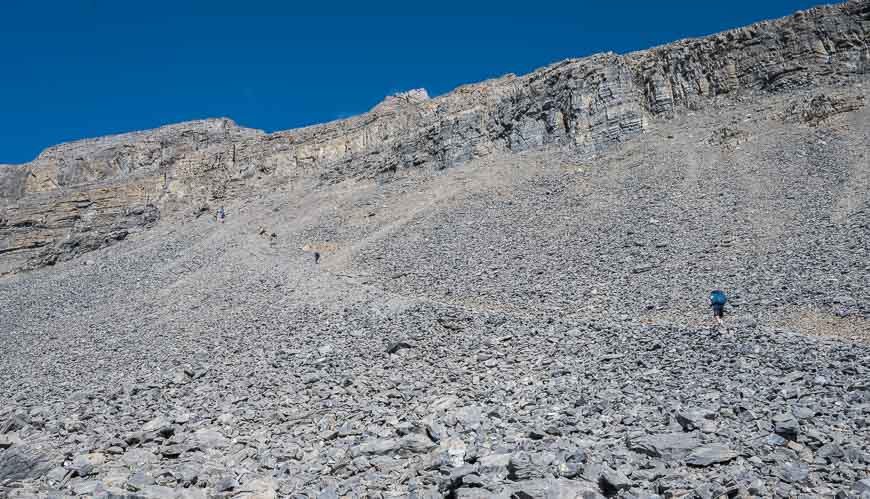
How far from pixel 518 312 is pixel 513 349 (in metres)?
3.00

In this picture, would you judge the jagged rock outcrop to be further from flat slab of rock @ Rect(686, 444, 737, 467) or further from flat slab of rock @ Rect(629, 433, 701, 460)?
flat slab of rock @ Rect(686, 444, 737, 467)

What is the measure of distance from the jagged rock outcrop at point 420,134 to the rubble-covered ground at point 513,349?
156 inches

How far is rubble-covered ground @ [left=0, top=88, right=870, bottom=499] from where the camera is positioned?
267 inches

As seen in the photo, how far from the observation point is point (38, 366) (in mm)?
16172

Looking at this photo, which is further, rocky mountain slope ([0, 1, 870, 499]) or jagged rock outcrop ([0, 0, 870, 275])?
jagged rock outcrop ([0, 0, 870, 275])

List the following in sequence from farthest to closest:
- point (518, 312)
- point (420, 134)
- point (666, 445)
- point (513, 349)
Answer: point (420, 134) < point (518, 312) < point (513, 349) < point (666, 445)

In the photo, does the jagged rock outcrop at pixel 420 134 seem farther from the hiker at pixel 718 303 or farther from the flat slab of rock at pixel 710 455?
the flat slab of rock at pixel 710 455

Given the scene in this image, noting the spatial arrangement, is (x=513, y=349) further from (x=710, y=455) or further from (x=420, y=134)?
(x=420, y=134)

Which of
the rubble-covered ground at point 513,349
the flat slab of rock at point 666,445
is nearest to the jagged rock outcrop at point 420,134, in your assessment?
the rubble-covered ground at point 513,349

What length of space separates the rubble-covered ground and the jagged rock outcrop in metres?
3.96

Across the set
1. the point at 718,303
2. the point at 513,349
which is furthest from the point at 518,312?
the point at 718,303

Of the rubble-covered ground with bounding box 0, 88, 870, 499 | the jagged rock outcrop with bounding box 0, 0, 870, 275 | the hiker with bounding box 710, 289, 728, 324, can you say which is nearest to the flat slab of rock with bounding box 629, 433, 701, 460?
the rubble-covered ground with bounding box 0, 88, 870, 499

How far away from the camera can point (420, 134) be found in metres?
38.1

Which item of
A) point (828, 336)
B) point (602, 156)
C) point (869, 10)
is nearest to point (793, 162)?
point (602, 156)
